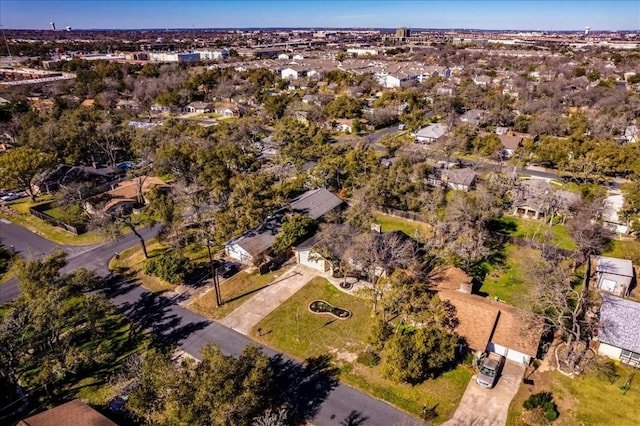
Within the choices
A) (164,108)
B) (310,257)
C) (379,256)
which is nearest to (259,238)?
(310,257)

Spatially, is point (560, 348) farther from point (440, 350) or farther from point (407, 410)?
point (407, 410)

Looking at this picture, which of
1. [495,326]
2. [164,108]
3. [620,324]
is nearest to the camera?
[620,324]

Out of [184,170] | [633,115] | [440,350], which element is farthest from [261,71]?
[440,350]

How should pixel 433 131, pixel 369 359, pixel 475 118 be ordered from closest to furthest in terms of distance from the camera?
pixel 369 359, pixel 433 131, pixel 475 118

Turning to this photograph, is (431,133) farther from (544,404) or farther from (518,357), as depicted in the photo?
(544,404)

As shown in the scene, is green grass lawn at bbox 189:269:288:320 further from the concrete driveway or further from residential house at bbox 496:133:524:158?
residential house at bbox 496:133:524:158

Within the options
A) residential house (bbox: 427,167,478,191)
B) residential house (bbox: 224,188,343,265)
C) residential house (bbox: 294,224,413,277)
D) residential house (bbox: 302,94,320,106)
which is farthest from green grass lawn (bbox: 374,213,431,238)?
residential house (bbox: 302,94,320,106)
